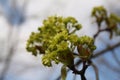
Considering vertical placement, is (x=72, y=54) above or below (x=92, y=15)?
below

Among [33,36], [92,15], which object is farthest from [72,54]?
[92,15]

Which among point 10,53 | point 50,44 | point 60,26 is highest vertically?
point 10,53

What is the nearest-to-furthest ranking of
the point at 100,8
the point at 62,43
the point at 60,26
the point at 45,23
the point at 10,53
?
the point at 62,43, the point at 60,26, the point at 45,23, the point at 100,8, the point at 10,53

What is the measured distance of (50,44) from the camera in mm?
2092

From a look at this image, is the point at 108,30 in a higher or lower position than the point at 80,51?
higher

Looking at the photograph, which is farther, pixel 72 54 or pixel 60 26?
pixel 60 26

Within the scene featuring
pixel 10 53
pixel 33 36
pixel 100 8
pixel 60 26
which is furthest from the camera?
pixel 10 53

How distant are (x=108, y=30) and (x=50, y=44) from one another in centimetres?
150

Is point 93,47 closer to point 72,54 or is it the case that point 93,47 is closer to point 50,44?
point 72,54

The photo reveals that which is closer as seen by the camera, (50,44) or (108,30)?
(50,44)

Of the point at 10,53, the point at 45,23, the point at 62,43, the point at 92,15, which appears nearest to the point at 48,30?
the point at 45,23

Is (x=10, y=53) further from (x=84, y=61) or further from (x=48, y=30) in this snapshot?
(x=84, y=61)

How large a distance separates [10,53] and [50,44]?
7.30 ft

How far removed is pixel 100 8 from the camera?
3.39m
